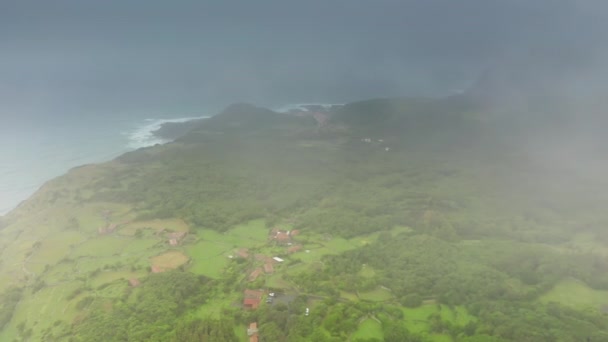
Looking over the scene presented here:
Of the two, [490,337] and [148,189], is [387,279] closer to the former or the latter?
[490,337]

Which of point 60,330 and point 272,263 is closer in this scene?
point 60,330

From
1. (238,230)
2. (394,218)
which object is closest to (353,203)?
(394,218)

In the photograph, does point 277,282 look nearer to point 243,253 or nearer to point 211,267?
point 243,253

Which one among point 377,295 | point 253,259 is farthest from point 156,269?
point 377,295

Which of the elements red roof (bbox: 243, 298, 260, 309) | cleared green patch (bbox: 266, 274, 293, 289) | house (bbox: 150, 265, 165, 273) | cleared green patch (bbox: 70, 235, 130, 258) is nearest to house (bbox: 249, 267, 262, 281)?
cleared green patch (bbox: 266, 274, 293, 289)

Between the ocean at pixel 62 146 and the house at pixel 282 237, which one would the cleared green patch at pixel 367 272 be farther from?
the ocean at pixel 62 146

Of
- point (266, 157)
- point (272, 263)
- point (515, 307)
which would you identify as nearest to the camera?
point (515, 307)

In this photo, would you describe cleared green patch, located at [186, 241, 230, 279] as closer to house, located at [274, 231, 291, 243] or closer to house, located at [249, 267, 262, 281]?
house, located at [249, 267, 262, 281]
